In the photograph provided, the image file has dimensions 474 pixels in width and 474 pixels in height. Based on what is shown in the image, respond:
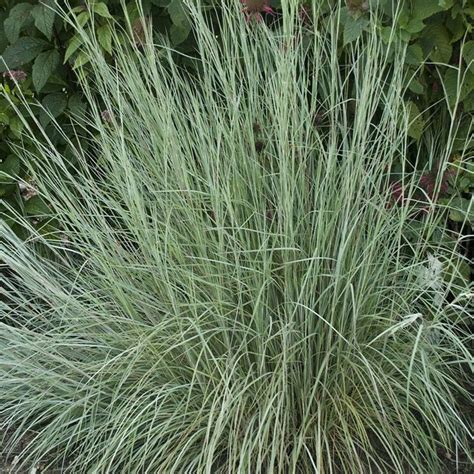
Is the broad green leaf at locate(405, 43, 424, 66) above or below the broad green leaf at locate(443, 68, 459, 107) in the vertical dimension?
above

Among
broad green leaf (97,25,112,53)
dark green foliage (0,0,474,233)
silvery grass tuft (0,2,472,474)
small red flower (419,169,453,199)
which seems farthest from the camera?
broad green leaf (97,25,112,53)

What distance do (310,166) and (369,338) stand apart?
0.58 meters

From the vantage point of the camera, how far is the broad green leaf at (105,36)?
2536 millimetres

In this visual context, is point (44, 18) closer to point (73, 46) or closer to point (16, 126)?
point (73, 46)

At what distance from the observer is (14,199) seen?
9.85 feet

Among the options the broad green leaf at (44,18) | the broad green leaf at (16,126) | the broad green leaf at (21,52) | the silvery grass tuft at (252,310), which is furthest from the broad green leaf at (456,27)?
the broad green leaf at (16,126)

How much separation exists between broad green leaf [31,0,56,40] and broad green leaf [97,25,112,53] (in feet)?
0.57

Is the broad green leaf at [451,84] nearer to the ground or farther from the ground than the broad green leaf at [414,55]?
nearer to the ground

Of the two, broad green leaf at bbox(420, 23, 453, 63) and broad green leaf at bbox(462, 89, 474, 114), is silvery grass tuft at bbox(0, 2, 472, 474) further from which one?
broad green leaf at bbox(462, 89, 474, 114)

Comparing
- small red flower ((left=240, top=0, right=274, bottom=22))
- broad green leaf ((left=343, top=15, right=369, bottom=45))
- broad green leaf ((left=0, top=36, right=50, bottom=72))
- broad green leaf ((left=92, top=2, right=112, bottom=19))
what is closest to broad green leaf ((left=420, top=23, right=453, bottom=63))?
broad green leaf ((left=343, top=15, right=369, bottom=45))

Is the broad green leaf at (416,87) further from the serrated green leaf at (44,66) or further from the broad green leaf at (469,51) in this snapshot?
the serrated green leaf at (44,66)

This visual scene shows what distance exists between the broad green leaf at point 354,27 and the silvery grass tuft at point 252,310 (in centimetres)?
10

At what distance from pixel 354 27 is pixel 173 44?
79 centimetres

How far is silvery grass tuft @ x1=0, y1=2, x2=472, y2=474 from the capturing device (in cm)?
202
